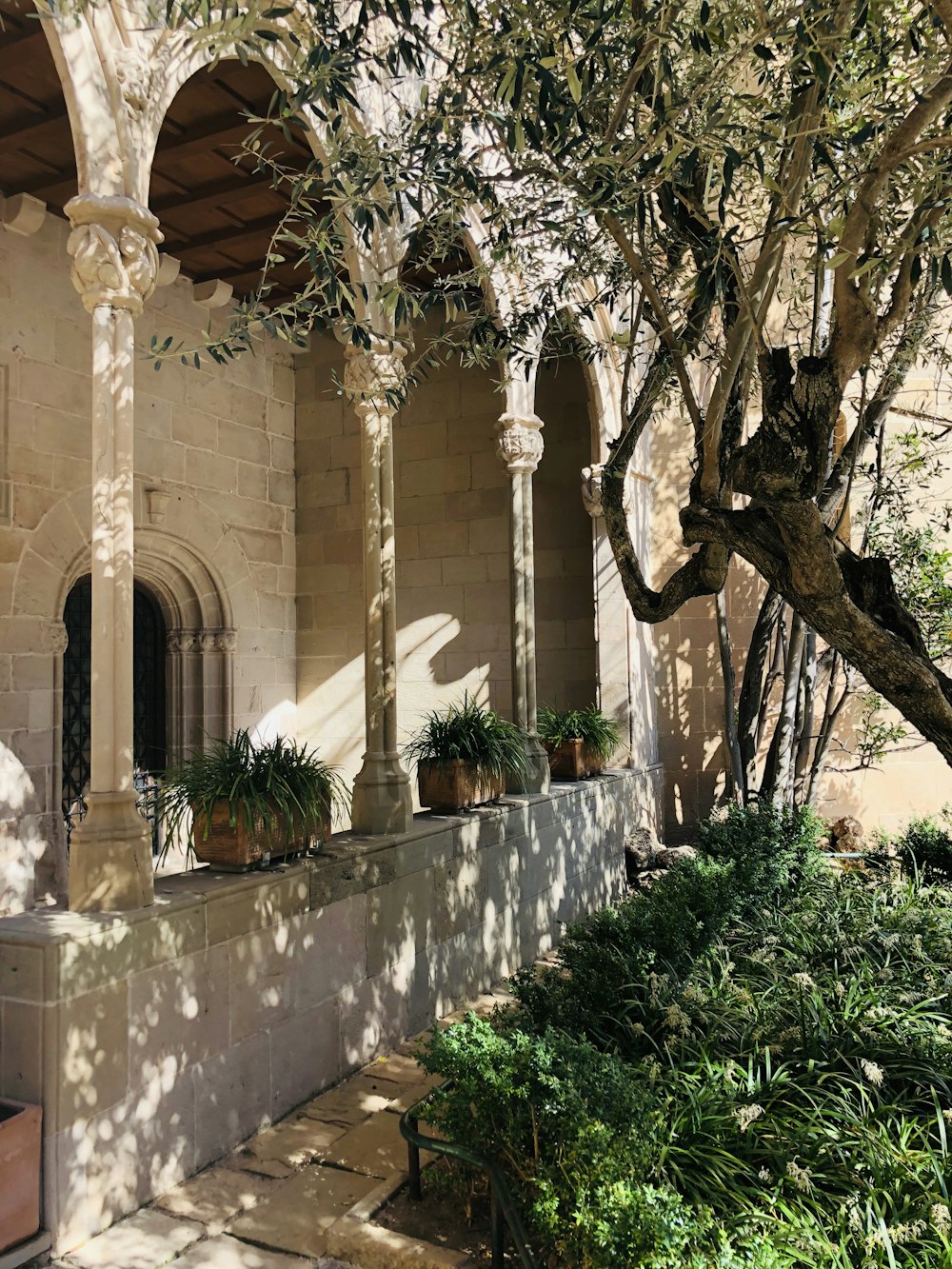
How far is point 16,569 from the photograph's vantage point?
18.2ft

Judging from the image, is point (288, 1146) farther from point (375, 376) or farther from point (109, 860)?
point (375, 376)

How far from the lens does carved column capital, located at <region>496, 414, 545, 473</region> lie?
19.7 ft

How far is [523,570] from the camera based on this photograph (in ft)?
20.0

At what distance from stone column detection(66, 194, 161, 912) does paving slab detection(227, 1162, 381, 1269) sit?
3.19 ft

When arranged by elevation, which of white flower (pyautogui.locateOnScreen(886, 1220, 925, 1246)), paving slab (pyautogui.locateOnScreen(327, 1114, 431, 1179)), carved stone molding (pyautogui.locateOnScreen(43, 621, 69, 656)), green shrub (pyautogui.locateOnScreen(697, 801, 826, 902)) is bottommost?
paving slab (pyautogui.locateOnScreen(327, 1114, 431, 1179))

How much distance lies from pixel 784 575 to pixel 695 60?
5.53 ft

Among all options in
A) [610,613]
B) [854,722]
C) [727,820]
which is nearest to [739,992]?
[727,820]

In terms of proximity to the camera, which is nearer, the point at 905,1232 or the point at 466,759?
the point at 905,1232

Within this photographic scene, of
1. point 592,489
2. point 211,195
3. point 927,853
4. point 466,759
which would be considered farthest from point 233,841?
point 592,489

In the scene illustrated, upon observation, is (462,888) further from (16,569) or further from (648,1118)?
(16,569)

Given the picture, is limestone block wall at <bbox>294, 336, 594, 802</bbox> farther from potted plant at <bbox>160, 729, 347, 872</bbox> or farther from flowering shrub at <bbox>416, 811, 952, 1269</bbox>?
potted plant at <bbox>160, 729, 347, 872</bbox>

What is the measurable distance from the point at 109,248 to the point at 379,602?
1945 millimetres

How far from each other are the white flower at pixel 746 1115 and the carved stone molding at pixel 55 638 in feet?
15.2

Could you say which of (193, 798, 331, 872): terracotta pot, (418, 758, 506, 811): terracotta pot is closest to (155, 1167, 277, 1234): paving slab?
(193, 798, 331, 872): terracotta pot
